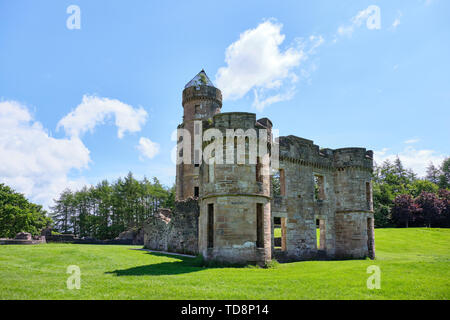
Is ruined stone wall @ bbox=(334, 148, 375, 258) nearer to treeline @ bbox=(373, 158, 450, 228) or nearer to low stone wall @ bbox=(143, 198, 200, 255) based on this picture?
low stone wall @ bbox=(143, 198, 200, 255)

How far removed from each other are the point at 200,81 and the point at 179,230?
1636 centimetres

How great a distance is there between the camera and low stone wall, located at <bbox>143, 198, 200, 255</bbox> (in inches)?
848

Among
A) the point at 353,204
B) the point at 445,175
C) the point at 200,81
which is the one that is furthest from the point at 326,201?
the point at 445,175

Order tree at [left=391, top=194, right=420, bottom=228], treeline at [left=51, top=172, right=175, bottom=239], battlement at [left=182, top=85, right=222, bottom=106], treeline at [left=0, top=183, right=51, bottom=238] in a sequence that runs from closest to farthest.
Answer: battlement at [left=182, top=85, right=222, bottom=106] < treeline at [left=0, top=183, right=51, bottom=238] < tree at [left=391, top=194, right=420, bottom=228] < treeline at [left=51, top=172, right=175, bottom=239]

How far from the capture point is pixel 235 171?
15.8 meters

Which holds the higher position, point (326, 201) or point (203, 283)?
point (326, 201)

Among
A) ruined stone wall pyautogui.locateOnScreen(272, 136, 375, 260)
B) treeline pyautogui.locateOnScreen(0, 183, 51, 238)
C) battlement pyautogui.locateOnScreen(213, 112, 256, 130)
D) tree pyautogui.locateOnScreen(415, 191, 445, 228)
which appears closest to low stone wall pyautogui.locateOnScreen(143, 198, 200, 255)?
ruined stone wall pyautogui.locateOnScreen(272, 136, 375, 260)

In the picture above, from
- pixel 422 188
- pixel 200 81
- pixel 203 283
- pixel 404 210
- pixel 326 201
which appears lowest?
pixel 203 283

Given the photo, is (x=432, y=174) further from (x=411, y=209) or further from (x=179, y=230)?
(x=179, y=230)

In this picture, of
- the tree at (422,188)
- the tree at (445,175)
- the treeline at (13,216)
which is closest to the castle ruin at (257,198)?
the treeline at (13,216)

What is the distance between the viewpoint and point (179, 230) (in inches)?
899

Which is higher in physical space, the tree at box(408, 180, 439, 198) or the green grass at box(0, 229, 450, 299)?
the tree at box(408, 180, 439, 198)
